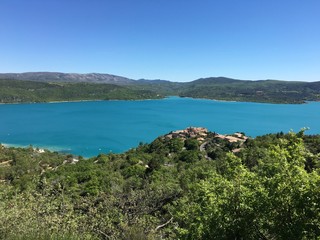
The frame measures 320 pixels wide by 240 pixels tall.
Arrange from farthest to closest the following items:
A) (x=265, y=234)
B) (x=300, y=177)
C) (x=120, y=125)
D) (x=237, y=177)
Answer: (x=120, y=125), (x=237, y=177), (x=265, y=234), (x=300, y=177)

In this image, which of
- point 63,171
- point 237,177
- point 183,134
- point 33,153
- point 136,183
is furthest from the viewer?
point 183,134

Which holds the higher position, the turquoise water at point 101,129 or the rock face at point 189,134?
the rock face at point 189,134

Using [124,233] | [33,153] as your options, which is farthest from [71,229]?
[33,153]

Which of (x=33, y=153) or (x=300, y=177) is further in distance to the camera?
(x=33, y=153)

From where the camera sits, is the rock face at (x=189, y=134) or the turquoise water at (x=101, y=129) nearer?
the rock face at (x=189, y=134)

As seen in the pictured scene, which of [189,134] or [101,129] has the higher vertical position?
[189,134]

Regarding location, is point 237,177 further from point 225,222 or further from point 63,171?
point 63,171

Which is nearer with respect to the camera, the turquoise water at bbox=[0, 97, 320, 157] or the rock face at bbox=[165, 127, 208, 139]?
the rock face at bbox=[165, 127, 208, 139]

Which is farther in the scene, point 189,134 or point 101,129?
point 101,129

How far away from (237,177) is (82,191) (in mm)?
22089

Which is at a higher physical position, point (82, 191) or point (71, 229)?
point (71, 229)

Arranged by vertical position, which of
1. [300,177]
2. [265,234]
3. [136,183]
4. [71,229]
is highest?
[300,177]

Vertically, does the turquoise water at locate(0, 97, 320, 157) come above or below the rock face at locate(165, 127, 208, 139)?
below

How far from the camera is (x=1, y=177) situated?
3956 centimetres
